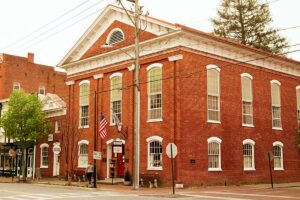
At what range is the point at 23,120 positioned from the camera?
3825 centimetres

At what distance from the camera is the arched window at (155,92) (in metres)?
29.7

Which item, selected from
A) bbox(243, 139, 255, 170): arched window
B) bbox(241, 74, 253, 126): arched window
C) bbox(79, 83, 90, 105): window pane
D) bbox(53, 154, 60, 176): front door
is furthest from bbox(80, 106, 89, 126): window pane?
bbox(243, 139, 255, 170): arched window

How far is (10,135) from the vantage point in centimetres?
3819

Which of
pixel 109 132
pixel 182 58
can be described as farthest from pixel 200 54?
pixel 109 132

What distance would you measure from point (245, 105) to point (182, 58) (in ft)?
23.6

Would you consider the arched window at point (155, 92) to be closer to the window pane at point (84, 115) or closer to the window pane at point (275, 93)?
the window pane at point (84, 115)

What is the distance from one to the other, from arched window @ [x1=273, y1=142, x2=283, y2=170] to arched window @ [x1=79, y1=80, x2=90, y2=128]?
1486cm

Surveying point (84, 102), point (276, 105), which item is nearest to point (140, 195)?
point (84, 102)

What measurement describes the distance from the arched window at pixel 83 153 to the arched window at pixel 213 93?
10.8 meters

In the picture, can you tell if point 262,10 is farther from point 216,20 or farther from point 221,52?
point 221,52

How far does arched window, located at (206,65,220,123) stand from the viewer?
29.8 meters

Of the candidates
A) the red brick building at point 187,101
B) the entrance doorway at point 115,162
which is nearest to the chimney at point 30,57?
the red brick building at point 187,101

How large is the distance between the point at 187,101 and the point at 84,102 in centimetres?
1122

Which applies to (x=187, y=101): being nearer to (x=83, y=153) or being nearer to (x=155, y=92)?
(x=155, y=92)
